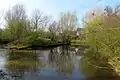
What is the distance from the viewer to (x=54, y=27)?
2598 inches

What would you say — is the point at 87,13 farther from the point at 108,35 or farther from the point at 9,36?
the point at 108,35

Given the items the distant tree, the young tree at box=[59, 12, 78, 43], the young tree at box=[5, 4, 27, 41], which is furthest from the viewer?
the young tree at box=[59, 12, 78, 43]

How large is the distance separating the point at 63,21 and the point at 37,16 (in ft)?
32.3

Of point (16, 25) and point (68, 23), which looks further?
point (68, 23)

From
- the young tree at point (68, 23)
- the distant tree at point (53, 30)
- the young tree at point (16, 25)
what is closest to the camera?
the young tree at point (16, 25)

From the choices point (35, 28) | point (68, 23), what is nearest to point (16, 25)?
point (35, 28)

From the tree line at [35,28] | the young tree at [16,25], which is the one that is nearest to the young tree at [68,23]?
the tree line at [35,28]

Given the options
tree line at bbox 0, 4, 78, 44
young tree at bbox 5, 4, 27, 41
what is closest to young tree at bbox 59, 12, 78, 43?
tree line at bbox 0, 4, 78, 44

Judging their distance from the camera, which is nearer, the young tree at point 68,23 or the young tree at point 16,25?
the young tree at point 16,25

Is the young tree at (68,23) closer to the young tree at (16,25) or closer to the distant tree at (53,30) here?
the distant tree at (53,30)

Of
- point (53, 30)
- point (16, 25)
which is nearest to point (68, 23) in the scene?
point (53, 30)

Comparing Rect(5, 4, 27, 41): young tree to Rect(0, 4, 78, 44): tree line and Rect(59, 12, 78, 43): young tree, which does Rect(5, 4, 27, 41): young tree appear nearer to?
Rect(0, 4, 78, 44): tree line

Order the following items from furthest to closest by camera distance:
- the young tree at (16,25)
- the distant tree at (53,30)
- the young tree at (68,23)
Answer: the young tree at (68,23) < the distant tree at (53,30) < the young tree at (16,25)

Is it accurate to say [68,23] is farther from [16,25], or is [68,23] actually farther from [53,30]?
[16,25]
